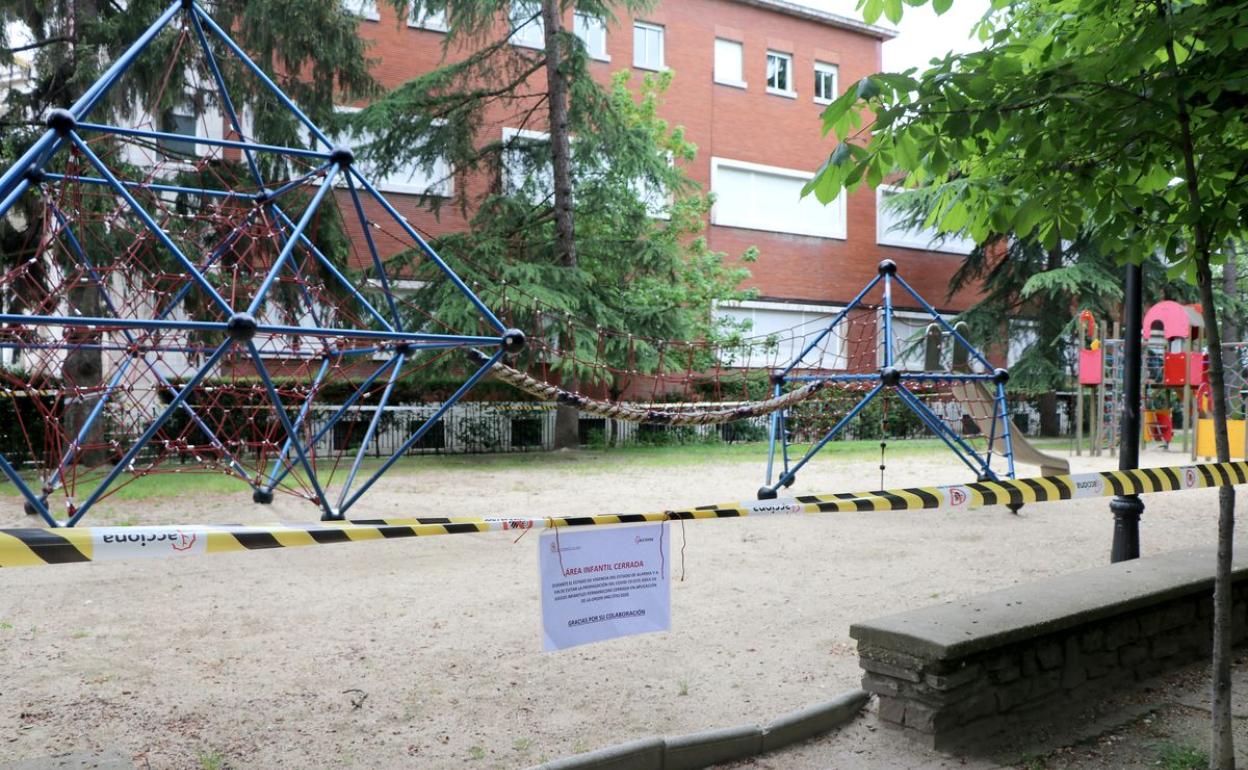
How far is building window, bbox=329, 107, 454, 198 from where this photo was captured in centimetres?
1817

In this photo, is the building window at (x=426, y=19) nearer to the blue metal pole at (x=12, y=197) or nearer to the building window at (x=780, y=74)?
the building window at (x=780, y=74)

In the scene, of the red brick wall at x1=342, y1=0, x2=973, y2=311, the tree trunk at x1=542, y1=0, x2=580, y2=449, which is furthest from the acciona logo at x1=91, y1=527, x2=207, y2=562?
the red brick wall at x1=342, y1=0, x2=973, y2=311

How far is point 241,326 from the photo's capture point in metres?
4.93

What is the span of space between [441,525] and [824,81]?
84.5ft

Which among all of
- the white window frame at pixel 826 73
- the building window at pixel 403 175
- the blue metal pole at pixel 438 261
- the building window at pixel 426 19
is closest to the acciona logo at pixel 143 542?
the blue metal pole at pixel 438 261

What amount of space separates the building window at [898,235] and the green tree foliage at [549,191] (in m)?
9.24

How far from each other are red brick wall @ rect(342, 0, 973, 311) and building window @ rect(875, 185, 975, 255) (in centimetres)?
21

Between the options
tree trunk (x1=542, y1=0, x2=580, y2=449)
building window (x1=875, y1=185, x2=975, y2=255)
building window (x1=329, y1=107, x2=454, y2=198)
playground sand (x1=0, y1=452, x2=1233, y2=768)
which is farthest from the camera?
building window (x1=875, y1=185, x2=975, y2=255)

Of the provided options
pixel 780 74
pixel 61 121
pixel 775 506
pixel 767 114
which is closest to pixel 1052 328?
pixel 767 114

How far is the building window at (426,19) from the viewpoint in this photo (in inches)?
701

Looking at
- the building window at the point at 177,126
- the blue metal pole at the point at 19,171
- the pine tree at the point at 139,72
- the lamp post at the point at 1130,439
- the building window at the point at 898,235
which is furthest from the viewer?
the building window at the point at 898,235

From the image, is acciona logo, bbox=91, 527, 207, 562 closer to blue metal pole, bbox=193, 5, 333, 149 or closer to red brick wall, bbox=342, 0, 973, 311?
blue metal pole, bbox=193, 5, 333, 149

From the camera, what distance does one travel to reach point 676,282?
19719 millimetres

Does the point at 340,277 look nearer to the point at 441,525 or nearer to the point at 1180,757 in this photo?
the point at 441,525
